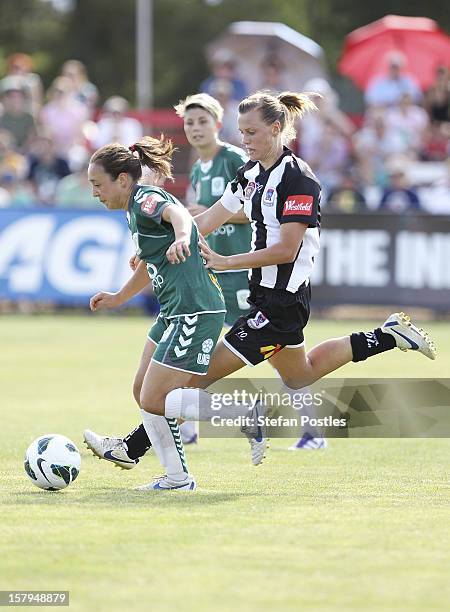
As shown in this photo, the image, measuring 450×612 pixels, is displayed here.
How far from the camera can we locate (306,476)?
8094mm

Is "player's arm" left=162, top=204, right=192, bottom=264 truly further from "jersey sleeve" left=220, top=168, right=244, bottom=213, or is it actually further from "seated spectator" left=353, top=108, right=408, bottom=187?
"seated spectator" left=353, top=108, right=408, bottom=187

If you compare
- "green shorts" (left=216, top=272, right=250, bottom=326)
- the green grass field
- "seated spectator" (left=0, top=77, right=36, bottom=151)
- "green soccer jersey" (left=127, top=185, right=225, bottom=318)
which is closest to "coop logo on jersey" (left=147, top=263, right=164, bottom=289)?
"green soccer jersey" (left=127, top=185, right=225, bottom=318)

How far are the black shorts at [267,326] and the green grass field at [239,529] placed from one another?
77 centimetres

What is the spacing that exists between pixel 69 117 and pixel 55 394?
36.4ft

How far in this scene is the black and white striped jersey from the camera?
7699 millimetres

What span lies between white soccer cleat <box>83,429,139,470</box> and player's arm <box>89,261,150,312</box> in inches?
30.6

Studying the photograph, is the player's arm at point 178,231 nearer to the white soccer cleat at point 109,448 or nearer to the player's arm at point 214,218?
the player's arm at point 214,218

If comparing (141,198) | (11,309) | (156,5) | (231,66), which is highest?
(156,5)

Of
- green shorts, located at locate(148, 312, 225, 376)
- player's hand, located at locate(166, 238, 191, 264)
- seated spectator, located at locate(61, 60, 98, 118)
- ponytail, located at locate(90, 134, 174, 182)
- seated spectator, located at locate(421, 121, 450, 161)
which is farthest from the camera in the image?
seated spectator, located at locate(61, 60, 98, 118)

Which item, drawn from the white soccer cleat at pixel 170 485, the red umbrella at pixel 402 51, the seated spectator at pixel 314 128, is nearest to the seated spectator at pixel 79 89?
the seated spectator at pixel 314 128

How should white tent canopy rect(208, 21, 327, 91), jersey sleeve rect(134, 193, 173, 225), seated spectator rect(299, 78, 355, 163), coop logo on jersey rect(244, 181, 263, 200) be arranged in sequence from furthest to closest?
1. white tent canopy rect(208, 21, 327, 91)
2. seated spectator rect(299, 78, 355, 163)
3. coop logo on jersey rect(244, 181, 263, 200)
4. jersey sleeve rect(134, 193, 173, 225)

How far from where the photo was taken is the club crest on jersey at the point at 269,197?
25.7 feet

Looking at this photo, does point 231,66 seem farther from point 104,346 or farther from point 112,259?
point 104,346

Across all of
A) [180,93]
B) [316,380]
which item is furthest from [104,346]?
[180,93]
